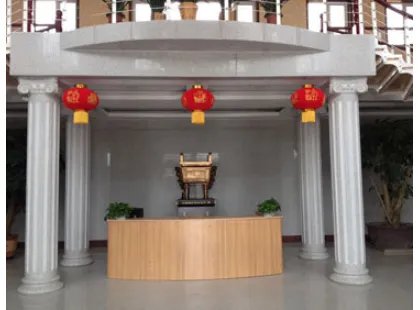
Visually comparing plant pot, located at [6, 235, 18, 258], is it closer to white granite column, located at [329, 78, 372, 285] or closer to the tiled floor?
the tiled floor

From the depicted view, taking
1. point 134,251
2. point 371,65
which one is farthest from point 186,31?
point 134,251

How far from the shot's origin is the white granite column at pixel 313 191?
6520 millimetres

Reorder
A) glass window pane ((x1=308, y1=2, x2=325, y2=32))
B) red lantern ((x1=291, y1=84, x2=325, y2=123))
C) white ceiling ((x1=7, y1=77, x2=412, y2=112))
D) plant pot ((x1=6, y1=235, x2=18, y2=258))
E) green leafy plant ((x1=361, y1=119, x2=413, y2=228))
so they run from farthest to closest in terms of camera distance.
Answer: glass window pane ((x1=308, y1=2, x2=325, y2=32))
green leafy plant ((x1=361, y1=119, x2=413, y2=228))
plant pot ((x1=6, y1=235, x2=18, y2=258))
white ceiling ((x1=7, y1=77, x2=412, y2=112))
red lantern ((x1=291, y1=84, x2=325, y2=123))

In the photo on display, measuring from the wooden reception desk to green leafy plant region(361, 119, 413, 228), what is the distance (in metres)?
3.28

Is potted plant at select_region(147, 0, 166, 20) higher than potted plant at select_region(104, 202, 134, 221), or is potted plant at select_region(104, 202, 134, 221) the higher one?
potted plant at select_region(147, 0, 166, 20)

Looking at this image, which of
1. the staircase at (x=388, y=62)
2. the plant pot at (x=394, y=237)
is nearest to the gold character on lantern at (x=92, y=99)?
the staircase at (x=388, y=62)

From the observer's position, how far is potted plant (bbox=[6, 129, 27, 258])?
6664mm

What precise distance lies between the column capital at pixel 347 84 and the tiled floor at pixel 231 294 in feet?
8.24

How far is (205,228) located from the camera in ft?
17.4

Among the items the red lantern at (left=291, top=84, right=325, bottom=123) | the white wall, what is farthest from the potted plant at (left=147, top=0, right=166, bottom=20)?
the white wall

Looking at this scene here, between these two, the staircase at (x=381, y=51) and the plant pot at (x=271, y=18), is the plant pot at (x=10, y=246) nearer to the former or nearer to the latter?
the staircase at (x=381, y=51)

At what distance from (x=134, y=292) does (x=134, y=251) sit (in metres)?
0.68

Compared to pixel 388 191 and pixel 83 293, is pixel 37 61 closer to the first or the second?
pixel 83 293

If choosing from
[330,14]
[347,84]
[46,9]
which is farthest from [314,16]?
[46,9]
